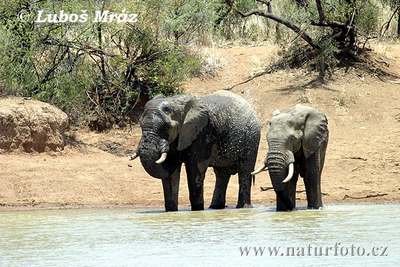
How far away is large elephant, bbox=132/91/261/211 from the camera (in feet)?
56.2

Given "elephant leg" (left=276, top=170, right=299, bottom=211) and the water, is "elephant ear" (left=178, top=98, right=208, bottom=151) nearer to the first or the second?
the water

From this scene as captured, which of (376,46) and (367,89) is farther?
(376,46)

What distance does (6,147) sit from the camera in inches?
845

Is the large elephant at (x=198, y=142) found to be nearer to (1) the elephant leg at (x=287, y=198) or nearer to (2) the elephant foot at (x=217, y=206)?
(2) the elephant foot at (x=217, y=206)

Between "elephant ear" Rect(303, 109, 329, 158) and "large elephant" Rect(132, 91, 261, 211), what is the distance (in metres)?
1.60

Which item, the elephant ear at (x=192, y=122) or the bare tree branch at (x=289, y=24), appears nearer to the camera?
the elephant ear at (x=192, y=122)

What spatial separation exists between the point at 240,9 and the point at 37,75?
216 inches

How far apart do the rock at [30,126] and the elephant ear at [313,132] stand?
20.5ft

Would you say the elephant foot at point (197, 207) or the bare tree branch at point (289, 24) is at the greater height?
the bare tree branch at point (289, 24)

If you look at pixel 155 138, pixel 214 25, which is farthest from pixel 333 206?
pixel 214 25

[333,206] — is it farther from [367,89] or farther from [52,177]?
[367,89]

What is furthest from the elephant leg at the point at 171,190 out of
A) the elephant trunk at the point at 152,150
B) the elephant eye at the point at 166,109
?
the elephant eye at the point at 166,109

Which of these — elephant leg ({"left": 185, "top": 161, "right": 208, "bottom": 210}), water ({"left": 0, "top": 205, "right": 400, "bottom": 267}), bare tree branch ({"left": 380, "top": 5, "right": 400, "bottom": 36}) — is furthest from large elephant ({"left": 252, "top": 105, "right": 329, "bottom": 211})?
bare tree branch ({"left": 380, "top": 5, "right": 400, "bottom": 36})

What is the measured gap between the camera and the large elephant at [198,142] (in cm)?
1714
